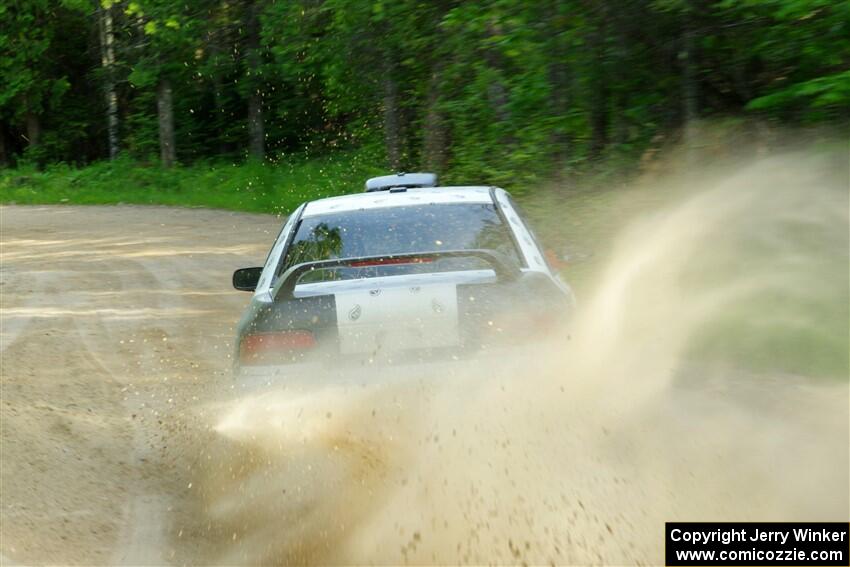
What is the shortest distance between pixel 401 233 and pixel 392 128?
16.2m

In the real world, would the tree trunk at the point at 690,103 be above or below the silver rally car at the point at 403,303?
above

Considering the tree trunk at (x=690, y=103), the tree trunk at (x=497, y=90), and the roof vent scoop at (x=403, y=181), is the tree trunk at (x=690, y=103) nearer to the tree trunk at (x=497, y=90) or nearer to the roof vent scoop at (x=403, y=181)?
the tree trunk at (x=497, y=90)

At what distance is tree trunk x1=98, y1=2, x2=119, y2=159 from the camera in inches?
1511

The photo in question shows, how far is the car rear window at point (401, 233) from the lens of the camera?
5895 mm

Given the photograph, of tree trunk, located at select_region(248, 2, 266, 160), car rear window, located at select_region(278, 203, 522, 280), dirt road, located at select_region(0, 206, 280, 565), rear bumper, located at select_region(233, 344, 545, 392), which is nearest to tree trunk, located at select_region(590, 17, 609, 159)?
dirt road, located at select_region(0, 206, 280, 565)

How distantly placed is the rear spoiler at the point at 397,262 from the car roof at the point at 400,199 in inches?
35.8

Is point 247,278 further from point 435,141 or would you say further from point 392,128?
point 392,128

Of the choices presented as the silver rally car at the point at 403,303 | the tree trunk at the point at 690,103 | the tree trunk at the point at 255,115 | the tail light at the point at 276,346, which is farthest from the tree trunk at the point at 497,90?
the tree trunk at the point at 255,115

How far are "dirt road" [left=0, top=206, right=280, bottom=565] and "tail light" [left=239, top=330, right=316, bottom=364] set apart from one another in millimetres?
869

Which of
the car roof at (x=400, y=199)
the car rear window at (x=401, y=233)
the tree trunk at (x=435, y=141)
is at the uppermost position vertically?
the tree trunk at (x=435, y=141)

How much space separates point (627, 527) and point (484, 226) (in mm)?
2156

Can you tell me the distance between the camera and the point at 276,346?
517 cm

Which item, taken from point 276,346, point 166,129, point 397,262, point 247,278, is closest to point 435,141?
point 247,278

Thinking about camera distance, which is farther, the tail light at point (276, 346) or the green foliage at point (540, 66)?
the green foliage at point (540, 66)
